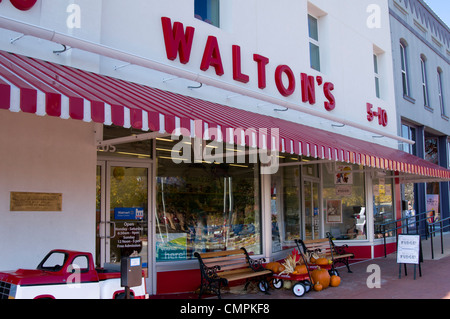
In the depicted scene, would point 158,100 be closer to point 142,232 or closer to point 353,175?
point 142,232

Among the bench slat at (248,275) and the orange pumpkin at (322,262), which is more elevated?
the orange pumpkin at (322,262)

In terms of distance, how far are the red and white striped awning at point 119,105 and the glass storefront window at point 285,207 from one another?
3442 mm

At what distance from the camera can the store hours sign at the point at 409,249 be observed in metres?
9.20

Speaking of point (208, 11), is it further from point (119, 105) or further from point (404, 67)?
point (404, 67)

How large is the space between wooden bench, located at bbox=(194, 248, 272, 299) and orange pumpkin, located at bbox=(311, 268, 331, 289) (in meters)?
0.83

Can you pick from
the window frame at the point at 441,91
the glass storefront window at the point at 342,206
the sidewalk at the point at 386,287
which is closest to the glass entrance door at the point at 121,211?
the sidewalk at the point at 386,287

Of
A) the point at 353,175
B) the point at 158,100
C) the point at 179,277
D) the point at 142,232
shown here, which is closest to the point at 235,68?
the point at 158,100

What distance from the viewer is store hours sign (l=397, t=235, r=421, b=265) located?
9.20m

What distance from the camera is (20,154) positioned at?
5664 millimetres

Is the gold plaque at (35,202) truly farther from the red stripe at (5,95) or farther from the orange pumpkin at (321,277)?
the orange pumpkin at (321,277)

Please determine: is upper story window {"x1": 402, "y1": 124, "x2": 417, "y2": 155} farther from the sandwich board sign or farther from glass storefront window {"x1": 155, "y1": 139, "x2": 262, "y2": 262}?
glass storefront window {"x1": 155, "y1": 139, "x2": 262, "y2": 262}

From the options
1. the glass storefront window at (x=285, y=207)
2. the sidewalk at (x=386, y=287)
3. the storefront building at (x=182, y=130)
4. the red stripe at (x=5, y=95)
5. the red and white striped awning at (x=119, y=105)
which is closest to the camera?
the red stripe at (x=5, y=95)

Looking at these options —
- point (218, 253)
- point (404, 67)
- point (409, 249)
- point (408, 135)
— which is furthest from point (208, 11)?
point (408, 135)

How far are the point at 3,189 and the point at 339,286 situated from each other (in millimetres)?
6323
